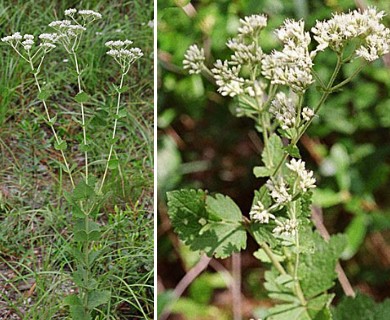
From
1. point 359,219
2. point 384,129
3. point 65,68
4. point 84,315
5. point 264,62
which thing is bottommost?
point 359,219

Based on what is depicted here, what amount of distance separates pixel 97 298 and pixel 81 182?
176mm

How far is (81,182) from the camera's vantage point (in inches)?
42.1

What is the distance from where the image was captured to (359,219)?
5.67ft

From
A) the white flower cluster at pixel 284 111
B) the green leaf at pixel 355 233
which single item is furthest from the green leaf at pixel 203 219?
the green leaf at pixel 355 233

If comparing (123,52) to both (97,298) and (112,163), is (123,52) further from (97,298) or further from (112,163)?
(97,298)

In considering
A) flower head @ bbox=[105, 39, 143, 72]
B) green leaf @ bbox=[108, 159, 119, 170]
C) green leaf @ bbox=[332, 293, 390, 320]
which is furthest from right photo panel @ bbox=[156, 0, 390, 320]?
green leaf @ bbox=[108, 159, 119, 170]

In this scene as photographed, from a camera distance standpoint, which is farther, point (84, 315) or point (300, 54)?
point (84, 315)

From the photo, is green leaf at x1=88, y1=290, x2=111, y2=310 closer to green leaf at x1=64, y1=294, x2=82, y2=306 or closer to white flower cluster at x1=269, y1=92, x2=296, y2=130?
green leaf at x1=64, y1=294, x2=82, y2=306

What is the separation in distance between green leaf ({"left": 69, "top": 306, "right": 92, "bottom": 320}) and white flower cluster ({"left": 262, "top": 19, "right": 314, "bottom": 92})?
0.46 m

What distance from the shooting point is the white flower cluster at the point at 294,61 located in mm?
827

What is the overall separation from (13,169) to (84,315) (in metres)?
0.25

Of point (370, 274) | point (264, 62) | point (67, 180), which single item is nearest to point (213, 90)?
point (370, 274)

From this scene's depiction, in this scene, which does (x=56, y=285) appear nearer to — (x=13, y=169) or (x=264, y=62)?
(x=13, y=169)

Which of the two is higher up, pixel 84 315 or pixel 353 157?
pixel 84 315
